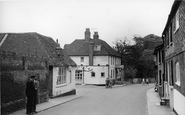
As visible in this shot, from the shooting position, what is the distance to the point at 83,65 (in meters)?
41.5

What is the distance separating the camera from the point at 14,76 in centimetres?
1171

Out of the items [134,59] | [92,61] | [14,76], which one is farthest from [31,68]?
[134,59]

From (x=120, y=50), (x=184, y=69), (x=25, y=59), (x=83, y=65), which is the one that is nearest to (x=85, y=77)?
(x=83, y=65)

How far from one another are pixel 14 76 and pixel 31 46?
7028 mm

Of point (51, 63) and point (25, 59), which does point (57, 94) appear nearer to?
point (51, 63)

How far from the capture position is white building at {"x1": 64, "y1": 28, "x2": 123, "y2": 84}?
4019 cm

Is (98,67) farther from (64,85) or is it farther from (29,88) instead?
(29,88)

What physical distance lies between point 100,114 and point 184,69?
5.11 metres

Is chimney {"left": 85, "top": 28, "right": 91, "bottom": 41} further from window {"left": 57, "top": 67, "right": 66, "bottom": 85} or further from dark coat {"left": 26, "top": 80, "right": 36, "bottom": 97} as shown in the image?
dark coat {"left": 26, "top": 80, "right": 36, "bottom": 97}

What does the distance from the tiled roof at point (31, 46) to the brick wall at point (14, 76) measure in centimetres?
356

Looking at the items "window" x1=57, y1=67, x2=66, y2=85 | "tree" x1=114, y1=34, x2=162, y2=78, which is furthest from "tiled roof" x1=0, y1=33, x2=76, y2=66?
"tree" x1=114, y1=34, x2=162, y2=78

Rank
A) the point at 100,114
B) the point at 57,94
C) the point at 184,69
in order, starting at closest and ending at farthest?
the point at 184,69 < the point at 100,114 < the point at 57,94

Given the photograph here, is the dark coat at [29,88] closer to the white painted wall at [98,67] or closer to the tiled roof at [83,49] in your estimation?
the white painted wall at [98,67]

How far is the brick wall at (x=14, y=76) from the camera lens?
10.8 m
